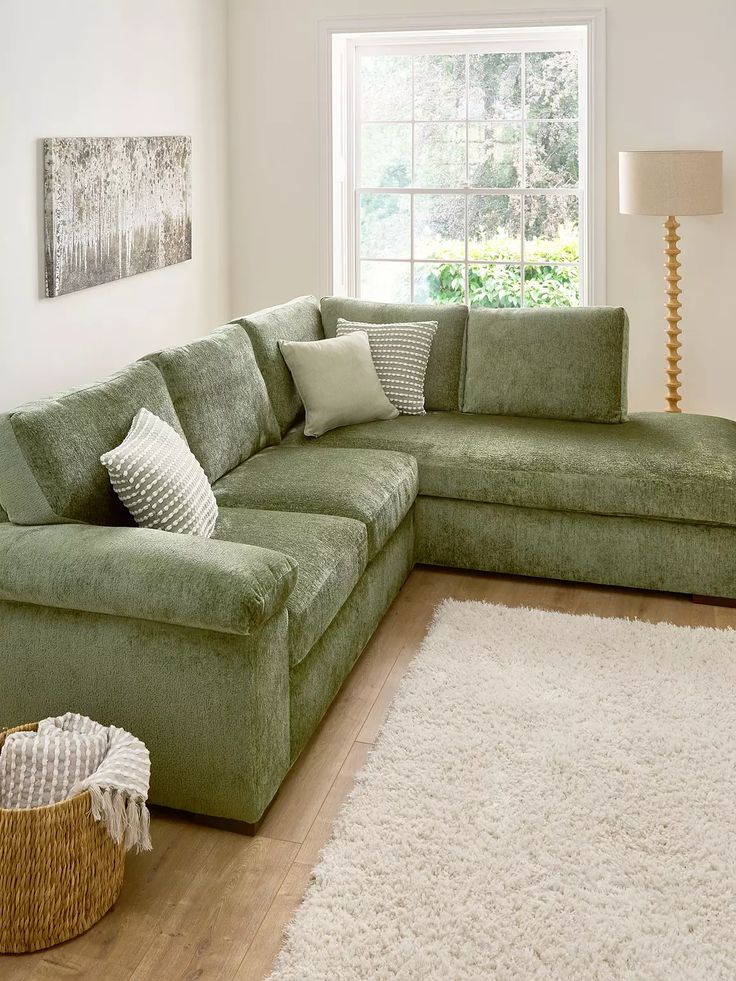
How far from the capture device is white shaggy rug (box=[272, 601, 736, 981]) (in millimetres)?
1966

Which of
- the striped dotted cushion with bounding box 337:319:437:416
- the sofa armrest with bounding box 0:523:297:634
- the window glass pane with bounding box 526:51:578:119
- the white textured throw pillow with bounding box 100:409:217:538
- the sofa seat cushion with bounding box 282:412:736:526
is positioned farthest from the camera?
the window glass pane with bounding box 526:51:578:119

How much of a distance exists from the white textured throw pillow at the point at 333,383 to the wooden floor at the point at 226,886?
4.19 ft

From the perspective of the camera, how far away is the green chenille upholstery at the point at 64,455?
2533 mm

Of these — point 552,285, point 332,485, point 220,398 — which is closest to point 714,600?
point 332,485

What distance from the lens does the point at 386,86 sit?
220 inches

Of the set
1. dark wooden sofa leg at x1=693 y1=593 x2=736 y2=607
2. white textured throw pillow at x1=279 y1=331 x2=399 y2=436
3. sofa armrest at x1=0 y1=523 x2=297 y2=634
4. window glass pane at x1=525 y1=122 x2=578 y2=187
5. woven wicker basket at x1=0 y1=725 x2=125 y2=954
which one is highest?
window glass pane at x1=525 y1=122 x2=578 y2=187

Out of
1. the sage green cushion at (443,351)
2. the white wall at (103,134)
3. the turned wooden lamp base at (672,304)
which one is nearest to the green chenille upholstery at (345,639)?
the sage green cushion at (443,351)

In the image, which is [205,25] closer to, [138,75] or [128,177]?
[138,75]

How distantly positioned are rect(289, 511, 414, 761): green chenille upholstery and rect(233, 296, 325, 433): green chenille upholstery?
72cm

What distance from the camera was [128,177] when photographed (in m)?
4.39

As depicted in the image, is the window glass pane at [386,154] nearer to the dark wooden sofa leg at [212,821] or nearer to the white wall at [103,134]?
the white wall at [103,134]

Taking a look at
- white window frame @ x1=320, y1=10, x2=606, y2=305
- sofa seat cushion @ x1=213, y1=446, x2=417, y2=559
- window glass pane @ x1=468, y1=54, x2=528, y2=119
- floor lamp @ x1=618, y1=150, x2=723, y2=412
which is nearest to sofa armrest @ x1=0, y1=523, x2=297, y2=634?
sofa seat cushion @ x1=213, y1=446, x2=417, y2=559

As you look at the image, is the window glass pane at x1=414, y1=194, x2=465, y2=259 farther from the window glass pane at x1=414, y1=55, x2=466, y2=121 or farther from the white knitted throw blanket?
the white knitted throw blanket

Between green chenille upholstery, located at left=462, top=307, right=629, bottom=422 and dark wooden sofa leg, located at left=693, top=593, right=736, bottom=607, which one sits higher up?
green chenille upholstery, located at left=462, top=307, right=629, bottom=422
